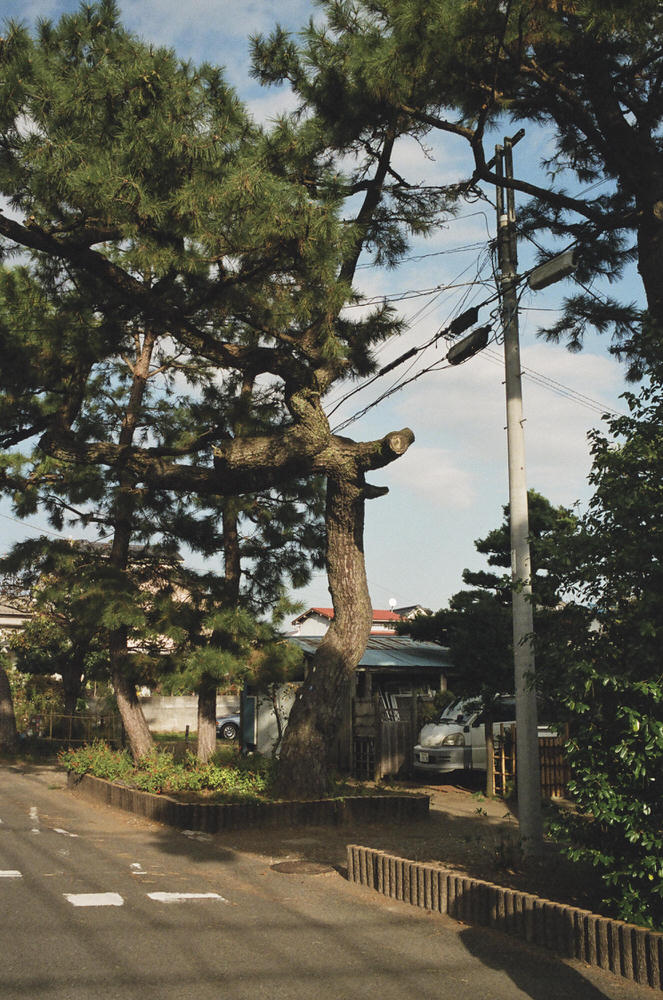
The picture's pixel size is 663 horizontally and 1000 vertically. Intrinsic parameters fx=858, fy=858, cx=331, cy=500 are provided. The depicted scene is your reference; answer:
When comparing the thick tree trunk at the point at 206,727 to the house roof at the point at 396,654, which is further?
the house roof at the point at 396,654

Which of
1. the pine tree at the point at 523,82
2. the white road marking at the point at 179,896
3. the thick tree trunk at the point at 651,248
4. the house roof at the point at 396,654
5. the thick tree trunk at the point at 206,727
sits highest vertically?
the pine tree at the point at 523,82

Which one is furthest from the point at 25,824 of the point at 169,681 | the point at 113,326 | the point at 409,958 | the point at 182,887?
the point at 409,958

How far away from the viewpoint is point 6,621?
44625mm

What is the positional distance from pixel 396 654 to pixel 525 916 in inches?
589

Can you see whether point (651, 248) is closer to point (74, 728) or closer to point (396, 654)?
point (396, 654)

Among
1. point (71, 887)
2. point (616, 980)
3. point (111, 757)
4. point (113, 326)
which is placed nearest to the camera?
A: point (616, 980)

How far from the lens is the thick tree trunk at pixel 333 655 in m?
11.4

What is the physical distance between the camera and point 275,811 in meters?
10.6

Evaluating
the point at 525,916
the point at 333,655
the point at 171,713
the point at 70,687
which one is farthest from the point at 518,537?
the point at 171,713

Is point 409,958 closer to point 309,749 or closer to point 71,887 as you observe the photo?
point 71,887

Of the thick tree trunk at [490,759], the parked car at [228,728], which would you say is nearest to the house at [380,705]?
the thick tree trunk at [490,759]

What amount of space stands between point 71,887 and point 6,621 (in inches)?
1587

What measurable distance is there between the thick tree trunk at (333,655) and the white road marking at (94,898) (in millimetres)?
4518

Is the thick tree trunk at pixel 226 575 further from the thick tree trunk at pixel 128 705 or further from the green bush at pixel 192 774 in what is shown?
the thick tree trunk at pixel 128 705
